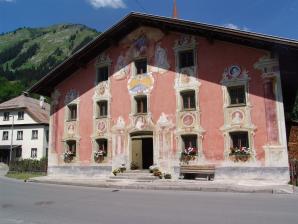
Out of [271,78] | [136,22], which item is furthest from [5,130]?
[271,78]

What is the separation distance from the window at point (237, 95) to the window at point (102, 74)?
8811 mm

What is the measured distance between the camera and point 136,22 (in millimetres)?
21906

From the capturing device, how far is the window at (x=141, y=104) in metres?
21.1

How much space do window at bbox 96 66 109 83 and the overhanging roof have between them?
1.15 metres

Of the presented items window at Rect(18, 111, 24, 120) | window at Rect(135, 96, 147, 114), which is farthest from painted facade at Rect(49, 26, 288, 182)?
window at Rect(18, 111, 24, 120)

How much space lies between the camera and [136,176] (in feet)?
63.5

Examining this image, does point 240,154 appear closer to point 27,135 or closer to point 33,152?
point 33,152

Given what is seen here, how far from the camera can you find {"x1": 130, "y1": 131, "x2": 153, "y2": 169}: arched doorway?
2083cm

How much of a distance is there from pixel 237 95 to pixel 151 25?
737 cm

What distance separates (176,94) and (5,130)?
3712cm

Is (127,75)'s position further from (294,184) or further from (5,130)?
(5,130)

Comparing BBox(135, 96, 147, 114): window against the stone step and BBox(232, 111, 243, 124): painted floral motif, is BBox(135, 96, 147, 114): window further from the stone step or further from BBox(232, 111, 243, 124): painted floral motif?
BBox(232, 111, 243, 124): painted floral motif

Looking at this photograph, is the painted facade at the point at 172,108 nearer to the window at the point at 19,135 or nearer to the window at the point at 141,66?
the window at the point at 141,66

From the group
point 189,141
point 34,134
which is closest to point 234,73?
point 189,141
